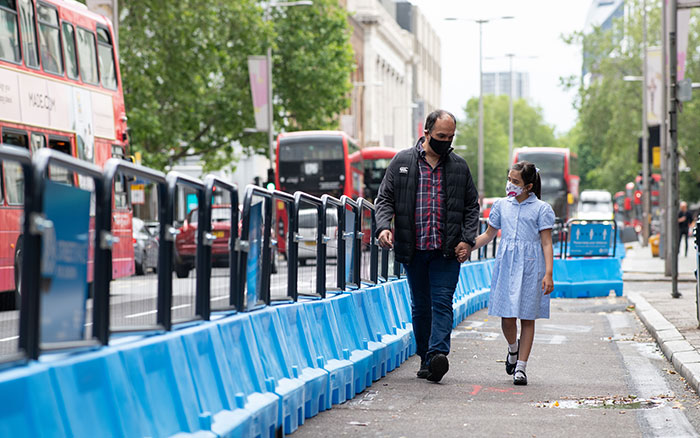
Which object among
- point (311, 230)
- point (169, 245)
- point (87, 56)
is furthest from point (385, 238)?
point (87, 56)

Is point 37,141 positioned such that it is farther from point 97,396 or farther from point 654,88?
point 654,88

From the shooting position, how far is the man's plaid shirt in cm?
894

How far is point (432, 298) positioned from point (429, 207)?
0.65 meters

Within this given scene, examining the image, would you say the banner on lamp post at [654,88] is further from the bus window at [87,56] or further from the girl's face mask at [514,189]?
the girl's face mask at [514,189]

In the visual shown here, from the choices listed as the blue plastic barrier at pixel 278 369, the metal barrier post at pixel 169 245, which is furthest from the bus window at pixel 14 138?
the metal barrier post at pixel 169 245

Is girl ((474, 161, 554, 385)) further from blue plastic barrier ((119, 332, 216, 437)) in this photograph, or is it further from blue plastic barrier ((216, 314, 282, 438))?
blue plastic barrier ((119, 332, 216, 437))

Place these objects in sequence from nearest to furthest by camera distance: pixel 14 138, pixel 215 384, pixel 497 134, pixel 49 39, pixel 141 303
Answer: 1. pixel 141 303
2. pixel 215 384
3. pixel 14 138
4. pixel 49 39
5. pixel 497 134

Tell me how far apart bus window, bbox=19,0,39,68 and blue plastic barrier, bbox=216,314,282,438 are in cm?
1122

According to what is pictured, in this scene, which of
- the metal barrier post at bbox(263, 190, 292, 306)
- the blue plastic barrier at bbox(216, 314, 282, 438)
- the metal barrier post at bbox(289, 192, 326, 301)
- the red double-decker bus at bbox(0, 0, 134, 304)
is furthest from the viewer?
the red double-decker bus at bbox(0, 0, 134, 304)

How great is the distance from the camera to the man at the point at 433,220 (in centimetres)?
891

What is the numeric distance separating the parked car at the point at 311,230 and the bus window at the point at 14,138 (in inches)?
319

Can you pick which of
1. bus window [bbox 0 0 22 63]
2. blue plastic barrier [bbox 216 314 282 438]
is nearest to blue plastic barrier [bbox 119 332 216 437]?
blue plastic barrier [bbox 216 314 282 438]

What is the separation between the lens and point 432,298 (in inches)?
354

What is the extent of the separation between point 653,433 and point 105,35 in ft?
49.7
